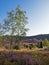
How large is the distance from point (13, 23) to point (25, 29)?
2.97 metres

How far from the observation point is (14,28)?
42000 mm

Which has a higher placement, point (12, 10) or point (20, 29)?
point (12, 10)

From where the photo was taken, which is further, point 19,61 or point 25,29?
point 25,29

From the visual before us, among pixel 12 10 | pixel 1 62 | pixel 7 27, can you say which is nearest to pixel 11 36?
pixel 7 27

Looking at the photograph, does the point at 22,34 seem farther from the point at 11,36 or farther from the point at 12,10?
the point at 12,10

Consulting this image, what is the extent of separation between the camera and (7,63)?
1259cm

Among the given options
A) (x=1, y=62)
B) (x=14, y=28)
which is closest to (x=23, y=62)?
(x=1, y=62)

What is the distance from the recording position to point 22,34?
141ft

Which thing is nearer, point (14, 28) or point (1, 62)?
point (1, 62)

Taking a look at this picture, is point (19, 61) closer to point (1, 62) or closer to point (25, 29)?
point (1, 62)

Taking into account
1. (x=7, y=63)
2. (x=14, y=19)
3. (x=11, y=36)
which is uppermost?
(x=14, y=19)

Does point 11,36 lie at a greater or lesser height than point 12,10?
lesser

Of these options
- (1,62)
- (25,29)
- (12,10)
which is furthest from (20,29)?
(1,62)

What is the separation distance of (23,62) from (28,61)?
32 centimetres
